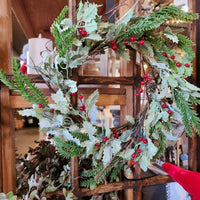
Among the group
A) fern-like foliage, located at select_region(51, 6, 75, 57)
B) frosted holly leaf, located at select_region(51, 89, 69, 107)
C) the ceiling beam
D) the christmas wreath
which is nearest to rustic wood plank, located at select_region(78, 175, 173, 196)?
the christmas wreath

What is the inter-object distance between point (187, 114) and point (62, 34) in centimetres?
47

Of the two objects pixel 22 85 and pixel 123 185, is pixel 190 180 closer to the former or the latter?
pixel 123 185

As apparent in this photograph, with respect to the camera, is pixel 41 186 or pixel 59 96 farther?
pixel 41 186

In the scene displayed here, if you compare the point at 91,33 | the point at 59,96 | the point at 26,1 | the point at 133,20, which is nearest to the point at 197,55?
the point at 133,20

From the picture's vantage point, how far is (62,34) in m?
0.46

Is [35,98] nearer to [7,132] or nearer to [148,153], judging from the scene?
[7,132]

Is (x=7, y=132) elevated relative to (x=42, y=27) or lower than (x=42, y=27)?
lower

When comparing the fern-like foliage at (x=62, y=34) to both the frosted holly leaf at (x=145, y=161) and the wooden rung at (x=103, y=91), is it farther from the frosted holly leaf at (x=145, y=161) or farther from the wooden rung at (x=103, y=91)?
the frosted holly leaf at (x=145, y=161)

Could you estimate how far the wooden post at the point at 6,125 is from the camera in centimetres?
59

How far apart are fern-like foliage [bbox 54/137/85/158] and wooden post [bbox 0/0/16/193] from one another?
0.68 feet

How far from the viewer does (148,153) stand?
1.91 ft

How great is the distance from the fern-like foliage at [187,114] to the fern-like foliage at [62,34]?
15.8 inches

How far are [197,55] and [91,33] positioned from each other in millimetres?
612

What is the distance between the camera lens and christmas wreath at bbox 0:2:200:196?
1.58ft
